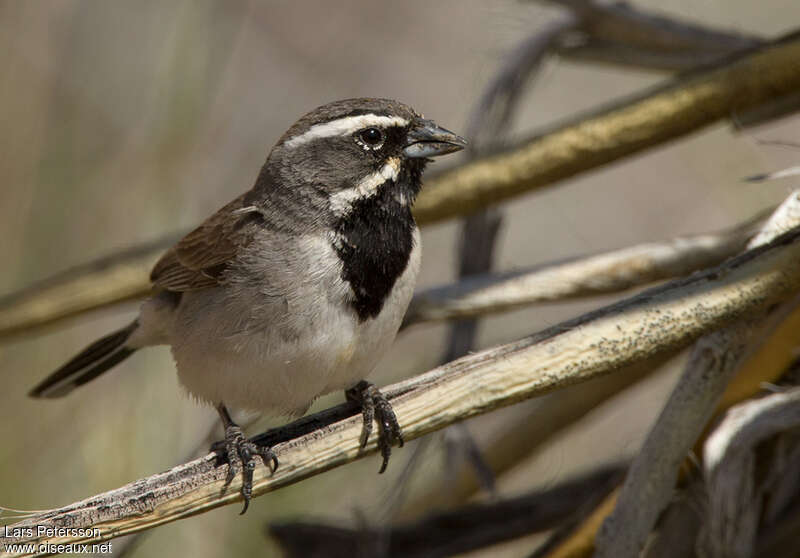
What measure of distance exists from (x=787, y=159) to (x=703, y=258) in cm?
351

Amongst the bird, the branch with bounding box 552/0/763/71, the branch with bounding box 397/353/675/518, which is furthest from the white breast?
the branch with bounding box 552/0/763/71

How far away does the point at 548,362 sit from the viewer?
253 cm

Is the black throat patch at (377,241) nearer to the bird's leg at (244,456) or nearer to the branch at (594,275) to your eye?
the branch at (594,275)

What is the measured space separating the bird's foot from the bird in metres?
0.02

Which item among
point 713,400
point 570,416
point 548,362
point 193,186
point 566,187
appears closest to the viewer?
point 548,362

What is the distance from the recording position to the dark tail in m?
4.25

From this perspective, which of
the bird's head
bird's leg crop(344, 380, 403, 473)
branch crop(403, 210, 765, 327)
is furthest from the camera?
the bird's head

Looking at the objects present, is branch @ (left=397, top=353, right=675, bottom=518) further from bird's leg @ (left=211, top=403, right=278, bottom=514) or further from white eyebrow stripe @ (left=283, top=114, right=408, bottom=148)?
white eyebrow stripe @ (left=283, top=114, right=408, bottom=148)

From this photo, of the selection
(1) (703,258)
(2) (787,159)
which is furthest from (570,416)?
(2) (787,159)

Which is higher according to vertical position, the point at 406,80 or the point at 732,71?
the point at 406,80

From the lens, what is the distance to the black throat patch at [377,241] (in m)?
3.29

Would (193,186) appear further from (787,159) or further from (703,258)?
(787,159)

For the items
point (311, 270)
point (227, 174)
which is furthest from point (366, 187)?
point (227, 174)

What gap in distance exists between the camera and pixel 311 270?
129 inches
